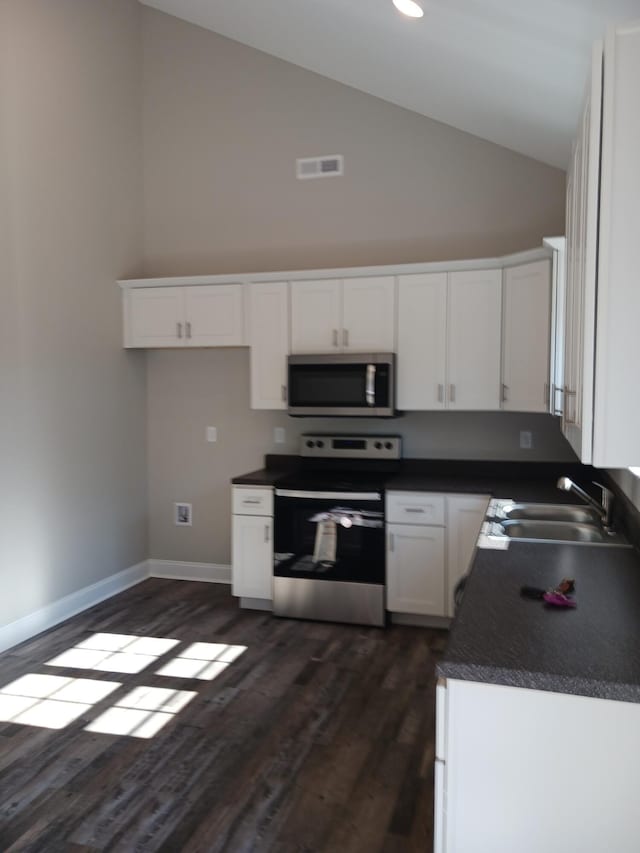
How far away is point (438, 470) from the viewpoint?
4281 mm

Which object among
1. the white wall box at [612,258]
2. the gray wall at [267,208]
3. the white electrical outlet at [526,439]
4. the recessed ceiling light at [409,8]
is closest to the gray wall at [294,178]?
the gray wall at [267,208]

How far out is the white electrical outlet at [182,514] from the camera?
4.93 m

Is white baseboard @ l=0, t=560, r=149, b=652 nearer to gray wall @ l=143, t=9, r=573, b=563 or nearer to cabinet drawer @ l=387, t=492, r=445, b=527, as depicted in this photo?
gray wall @ l=143, t=9, r=573, b=563

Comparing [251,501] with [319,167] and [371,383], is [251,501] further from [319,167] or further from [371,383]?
[319,167]

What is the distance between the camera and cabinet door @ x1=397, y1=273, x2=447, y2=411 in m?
3.95

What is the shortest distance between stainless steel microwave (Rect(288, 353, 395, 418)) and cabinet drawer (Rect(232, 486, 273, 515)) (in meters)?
0.56

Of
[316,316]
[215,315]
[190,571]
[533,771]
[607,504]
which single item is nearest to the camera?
[533,771]

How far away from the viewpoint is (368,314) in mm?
4078

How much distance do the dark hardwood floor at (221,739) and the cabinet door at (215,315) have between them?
1.85 meters

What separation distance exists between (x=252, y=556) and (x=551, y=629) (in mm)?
2794

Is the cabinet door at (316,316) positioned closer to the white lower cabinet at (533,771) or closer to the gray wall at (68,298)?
the gray wall at (68,298)

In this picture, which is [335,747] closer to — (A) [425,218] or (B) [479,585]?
(B) [479,585]

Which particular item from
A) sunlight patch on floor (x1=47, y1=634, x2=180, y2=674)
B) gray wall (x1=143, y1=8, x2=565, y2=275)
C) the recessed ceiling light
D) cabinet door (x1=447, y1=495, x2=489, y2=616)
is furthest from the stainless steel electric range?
the recessed ceiling light

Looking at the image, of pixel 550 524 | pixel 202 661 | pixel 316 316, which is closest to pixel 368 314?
pixel 316 316
